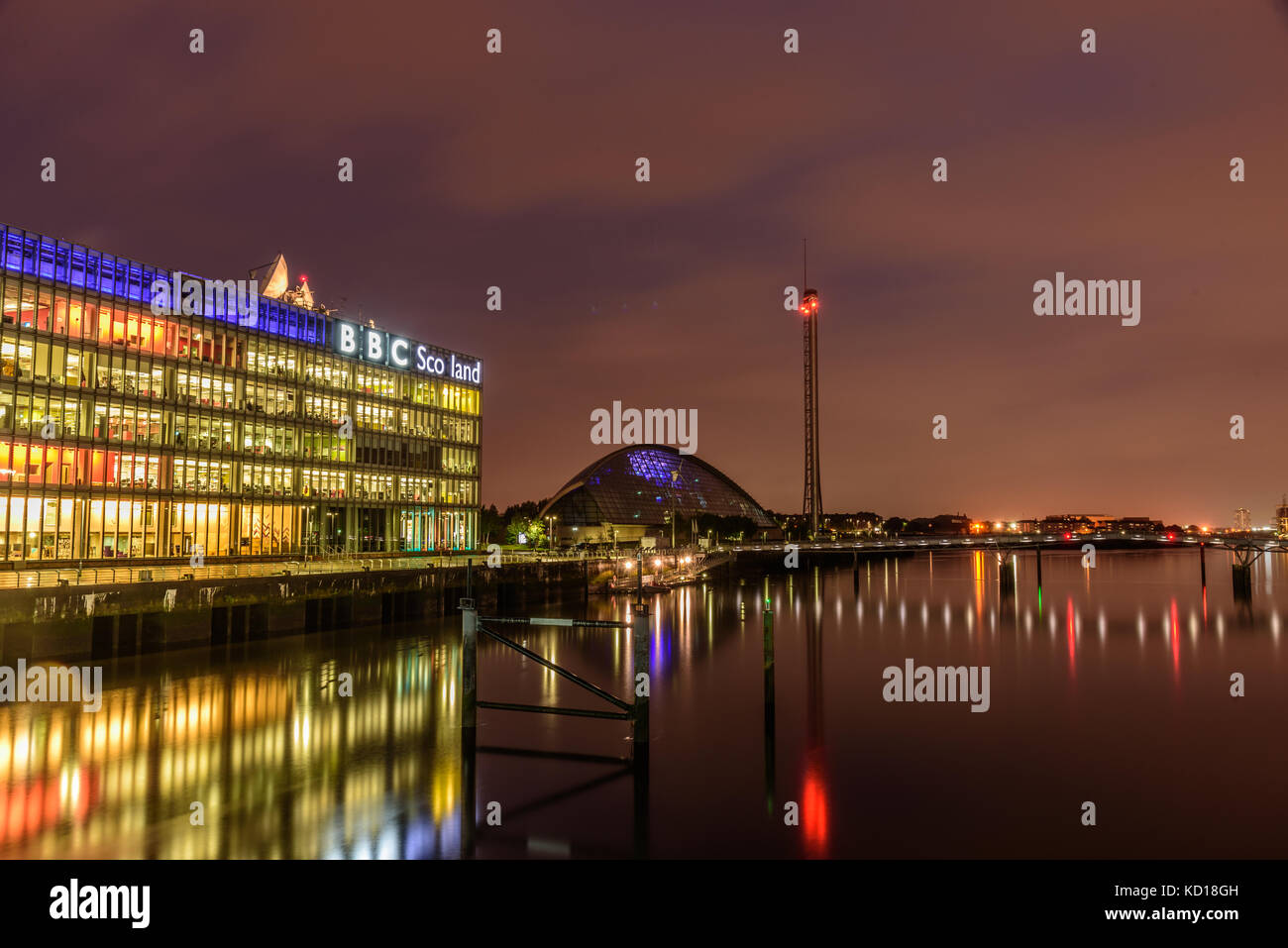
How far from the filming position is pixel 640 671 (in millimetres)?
20844

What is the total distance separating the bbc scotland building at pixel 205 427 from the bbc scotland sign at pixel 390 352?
205mm

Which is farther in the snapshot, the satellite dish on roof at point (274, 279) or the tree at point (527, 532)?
the tree at point (527, 532)

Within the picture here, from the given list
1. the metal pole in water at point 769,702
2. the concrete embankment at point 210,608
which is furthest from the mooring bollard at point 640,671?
the concrete embankment at point 210,608

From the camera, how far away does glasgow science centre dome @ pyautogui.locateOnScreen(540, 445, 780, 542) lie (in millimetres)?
154750

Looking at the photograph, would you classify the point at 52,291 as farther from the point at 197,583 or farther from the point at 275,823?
the point at 275,823

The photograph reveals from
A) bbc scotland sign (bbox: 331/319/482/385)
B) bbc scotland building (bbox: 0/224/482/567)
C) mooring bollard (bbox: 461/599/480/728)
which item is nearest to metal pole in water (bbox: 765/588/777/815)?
mooring bollard (bbox: 461/599/480/728)

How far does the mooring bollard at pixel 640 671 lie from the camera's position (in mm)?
20094

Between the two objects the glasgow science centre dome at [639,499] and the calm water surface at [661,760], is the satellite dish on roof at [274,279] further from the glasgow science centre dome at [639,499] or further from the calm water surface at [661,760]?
the glasgow science centre dome at [639,499]

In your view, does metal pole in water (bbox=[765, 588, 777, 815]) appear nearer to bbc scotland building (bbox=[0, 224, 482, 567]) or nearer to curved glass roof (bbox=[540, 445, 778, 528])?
bbc scotland building (bbox=[0, 224, 482, 567])

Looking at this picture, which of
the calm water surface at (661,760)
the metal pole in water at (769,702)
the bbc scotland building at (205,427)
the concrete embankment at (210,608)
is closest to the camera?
the calm water surface at (661,760)

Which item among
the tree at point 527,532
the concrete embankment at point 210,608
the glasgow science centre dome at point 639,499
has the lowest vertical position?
the concrete embankment at point 210,608
